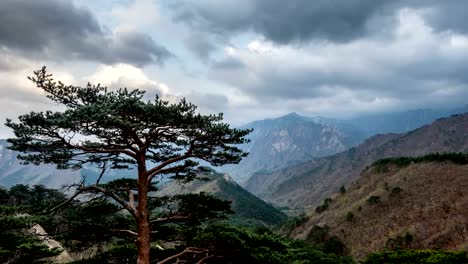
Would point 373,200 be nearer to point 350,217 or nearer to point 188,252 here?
point 350,217

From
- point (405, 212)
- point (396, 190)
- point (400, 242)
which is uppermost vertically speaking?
point (396, 190)

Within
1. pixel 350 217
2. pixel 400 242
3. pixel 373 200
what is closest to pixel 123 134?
pixel 400 242

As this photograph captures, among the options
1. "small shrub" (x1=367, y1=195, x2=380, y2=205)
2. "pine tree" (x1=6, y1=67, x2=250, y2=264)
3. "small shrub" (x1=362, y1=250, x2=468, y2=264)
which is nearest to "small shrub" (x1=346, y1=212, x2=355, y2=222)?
"small shrub" (x1=367, y1=195, x2=380, y2=205)

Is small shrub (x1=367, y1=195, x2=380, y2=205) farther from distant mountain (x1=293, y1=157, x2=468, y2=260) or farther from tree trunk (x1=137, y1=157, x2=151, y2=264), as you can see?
tree trunk (x1=137, y1=157, x2=151, y2=264)

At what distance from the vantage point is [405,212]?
83.8m

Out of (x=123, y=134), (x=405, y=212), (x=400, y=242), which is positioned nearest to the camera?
(x=123, y=134)

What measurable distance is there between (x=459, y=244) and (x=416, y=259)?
42.8 metres

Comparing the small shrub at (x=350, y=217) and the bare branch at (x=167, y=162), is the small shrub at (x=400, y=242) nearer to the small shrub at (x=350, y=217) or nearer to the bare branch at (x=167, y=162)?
the small shrub at (x=350, y=217)

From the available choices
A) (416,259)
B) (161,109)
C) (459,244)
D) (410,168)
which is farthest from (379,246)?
(161,109)

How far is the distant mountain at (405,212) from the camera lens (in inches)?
2798

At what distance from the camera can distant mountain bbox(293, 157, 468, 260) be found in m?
71.1

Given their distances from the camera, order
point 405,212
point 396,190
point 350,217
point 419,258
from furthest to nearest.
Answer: point 396,190 → point 350,217 → point 405,212 → point 419,258

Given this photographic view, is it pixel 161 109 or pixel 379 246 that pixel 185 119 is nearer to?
pixel 161 109

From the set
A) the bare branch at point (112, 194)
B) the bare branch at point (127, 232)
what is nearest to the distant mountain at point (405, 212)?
the bare branch at point (127, 232)
